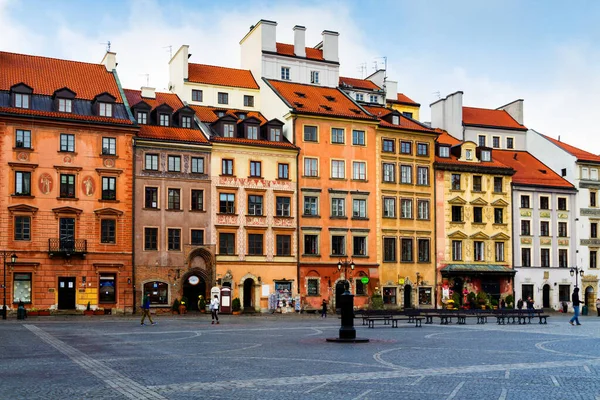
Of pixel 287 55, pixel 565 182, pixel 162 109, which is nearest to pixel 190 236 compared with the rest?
pixel 162 109

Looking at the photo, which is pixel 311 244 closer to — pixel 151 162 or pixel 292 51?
pixel 151 162

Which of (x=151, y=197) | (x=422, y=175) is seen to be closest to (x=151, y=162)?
(x=151, y=197)

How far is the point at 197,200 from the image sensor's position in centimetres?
5925

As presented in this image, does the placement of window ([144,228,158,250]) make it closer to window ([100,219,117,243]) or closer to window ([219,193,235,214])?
window ([100,219,117,243])

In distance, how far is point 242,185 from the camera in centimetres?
6088

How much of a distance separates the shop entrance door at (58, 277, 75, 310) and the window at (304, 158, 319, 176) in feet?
64.6

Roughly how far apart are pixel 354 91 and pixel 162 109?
23850 mm

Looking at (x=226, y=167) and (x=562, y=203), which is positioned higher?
(x=226, y=167)

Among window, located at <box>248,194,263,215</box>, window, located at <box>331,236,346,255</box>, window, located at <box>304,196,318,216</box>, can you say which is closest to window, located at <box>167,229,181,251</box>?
window, located at <box>248,194,263,215</box>

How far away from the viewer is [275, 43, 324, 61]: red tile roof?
72125mm

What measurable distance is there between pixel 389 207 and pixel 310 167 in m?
7.79

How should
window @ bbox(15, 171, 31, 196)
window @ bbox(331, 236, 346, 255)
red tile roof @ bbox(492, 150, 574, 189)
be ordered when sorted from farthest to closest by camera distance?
red tile roof @ bbox(492, 150, 574, 189), window @ bbox(331, 236, 346, 255), window @ bbox(15, 171, 31, 196)

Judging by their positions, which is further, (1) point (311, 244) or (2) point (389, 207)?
(2) point (389, 207)

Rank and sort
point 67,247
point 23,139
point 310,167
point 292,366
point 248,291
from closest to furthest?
point 292,366
point 23,139
point 67,247
point 248,291
point 310,167
